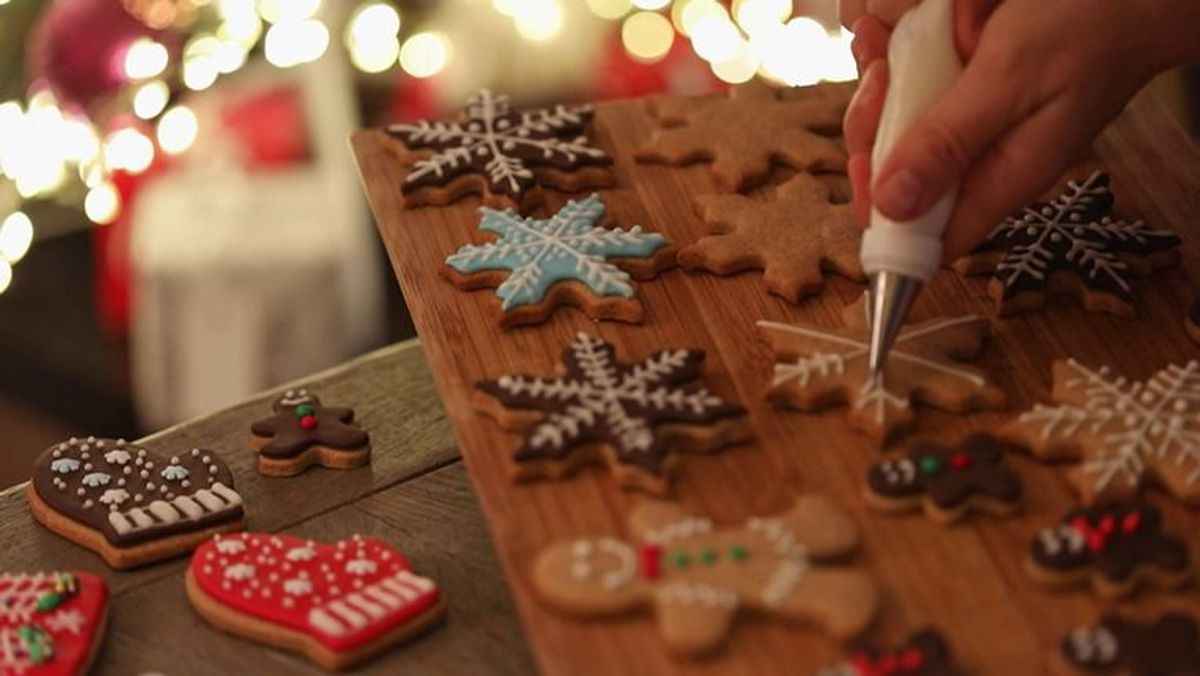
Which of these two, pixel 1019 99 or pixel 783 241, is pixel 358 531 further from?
pixel 1019 99

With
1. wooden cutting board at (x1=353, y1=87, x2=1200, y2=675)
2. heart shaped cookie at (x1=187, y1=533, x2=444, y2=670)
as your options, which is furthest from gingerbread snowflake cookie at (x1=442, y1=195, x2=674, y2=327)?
heart shaped cookie at (x1=187, y1=533, x2=444, y2=670)

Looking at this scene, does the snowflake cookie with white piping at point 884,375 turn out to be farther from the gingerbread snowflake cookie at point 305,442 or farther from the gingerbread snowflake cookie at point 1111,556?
the gingerbread snowflake cookie at point 305,442

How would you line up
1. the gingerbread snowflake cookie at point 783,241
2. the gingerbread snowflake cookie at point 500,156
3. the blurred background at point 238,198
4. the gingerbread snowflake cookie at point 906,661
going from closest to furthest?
the gingerbread snowflake cookie at point 906,661, the gingerbread snowflake cookie at point 783,241, the gingerbread snowflake cookie at point 500,156, the blurred background at point 238,198

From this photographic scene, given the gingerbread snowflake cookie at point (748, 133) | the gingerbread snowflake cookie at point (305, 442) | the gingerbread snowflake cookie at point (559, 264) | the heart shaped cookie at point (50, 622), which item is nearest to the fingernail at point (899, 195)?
the gingerbread snowflake cookie at point (559, 264)

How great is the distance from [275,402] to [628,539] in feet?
1.82

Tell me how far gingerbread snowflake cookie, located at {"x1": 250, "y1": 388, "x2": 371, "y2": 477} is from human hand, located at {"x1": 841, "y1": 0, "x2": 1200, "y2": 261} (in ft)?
1.71

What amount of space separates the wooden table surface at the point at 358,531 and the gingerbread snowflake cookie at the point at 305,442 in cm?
1

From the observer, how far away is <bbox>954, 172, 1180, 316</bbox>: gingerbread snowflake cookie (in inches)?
57.9

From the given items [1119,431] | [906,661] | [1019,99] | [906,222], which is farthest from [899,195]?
[906,661]

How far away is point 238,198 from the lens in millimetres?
3023

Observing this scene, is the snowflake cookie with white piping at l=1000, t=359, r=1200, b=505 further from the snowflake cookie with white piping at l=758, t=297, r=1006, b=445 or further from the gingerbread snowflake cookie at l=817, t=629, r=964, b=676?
the gingerbread snowflake cookie at l=817, t=629, r=964, b=676

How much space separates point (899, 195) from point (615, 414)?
0.91ft

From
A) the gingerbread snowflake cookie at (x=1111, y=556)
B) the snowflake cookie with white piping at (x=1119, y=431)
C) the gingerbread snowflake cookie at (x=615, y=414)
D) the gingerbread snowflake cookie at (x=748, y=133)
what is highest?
the gingerbread snowflake cookie at (x=748, y=133)

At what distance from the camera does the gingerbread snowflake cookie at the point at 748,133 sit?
5.49ft
